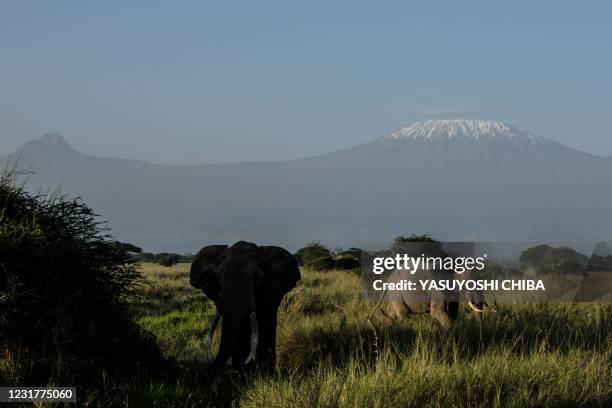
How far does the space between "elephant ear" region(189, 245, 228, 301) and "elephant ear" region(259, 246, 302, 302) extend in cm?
63

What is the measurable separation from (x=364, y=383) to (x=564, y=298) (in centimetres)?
1190

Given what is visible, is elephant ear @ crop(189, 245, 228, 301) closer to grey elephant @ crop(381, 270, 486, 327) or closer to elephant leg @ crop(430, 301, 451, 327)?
grey elephant @ crop(381, 270, 486, 327)

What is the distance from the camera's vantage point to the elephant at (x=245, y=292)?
1166cm

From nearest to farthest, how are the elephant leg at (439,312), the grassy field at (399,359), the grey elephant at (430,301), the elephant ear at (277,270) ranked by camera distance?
the grassy field at (399,359), the elephant ear at (277,270), the elephant leg at (439,312), the grey elephant at (430,301)

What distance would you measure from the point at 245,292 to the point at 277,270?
889mm

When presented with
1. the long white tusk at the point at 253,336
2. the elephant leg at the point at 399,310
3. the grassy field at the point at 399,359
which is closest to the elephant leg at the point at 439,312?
Answer: the grassy field at the point at 399,359

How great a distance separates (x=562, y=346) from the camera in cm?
1343

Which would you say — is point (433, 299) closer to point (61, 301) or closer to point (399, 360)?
point (399, 360)

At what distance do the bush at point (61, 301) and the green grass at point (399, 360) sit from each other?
853 mm

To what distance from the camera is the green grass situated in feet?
28.6

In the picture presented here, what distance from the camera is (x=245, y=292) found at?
1184cm

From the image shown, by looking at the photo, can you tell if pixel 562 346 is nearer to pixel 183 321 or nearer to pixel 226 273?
pixel 226 273

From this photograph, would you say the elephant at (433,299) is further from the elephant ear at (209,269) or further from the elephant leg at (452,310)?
the elephant ear at (209,269)

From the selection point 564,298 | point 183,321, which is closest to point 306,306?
point 183,321
